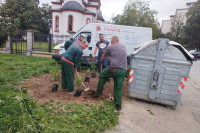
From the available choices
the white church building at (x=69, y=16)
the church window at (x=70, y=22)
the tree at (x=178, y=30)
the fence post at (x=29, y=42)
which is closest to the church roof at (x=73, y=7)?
the white church building at (x=69, y=16)

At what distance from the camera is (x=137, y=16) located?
21.9 m

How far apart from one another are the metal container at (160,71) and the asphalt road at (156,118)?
0.98 ft

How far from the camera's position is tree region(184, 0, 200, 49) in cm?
2975

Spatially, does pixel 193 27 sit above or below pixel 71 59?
above

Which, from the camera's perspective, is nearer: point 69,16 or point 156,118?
point 156,118

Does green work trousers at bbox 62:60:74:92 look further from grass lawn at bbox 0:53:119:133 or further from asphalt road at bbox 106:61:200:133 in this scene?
asphalt road at bbox 106:61:200:133

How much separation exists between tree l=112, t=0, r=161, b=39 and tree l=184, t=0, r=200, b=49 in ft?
44.2

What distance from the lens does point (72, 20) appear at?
2280cm

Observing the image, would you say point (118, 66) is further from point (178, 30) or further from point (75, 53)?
point (178, 30)

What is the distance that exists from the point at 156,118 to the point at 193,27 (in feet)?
118

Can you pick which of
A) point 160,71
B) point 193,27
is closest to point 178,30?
point 193,27

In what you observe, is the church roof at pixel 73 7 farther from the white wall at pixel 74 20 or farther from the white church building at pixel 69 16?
the white wall at pixel 74 20

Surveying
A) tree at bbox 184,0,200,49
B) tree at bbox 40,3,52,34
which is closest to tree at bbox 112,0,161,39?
tree at bbox 184,0,200,49

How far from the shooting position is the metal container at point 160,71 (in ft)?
12.2
